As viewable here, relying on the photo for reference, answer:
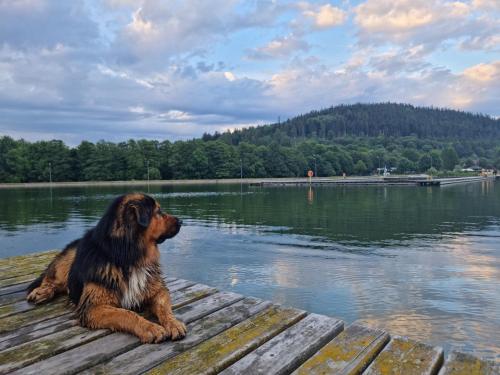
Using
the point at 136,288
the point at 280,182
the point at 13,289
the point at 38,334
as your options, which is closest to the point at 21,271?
the point at 13,289

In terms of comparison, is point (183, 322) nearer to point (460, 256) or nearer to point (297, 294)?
point (297, 294)

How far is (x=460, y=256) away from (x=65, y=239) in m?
17.7

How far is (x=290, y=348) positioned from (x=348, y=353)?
481 mm

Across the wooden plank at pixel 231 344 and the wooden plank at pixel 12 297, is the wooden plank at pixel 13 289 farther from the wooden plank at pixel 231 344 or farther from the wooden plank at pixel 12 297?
the wooden plank at pixel 231 344

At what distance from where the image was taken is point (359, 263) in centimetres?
1410

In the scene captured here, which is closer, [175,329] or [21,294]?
[175,329]

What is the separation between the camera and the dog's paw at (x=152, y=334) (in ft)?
11.4

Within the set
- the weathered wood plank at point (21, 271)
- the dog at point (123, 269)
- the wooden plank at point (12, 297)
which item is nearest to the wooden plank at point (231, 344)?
the dog at point (123, 269)

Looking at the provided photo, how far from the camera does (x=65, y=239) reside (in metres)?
20.1

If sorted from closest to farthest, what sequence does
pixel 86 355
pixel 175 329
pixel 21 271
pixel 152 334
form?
pixel 86 355, pixel 152 334, pixel 175 329, pixel 21 271

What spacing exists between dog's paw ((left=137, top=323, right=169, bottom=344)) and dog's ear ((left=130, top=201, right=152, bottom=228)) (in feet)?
3.15

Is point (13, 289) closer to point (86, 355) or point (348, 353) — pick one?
point (86, 355)

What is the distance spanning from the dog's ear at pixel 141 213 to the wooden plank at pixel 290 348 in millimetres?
1592

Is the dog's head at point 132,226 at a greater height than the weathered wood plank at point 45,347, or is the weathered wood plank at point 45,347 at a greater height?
the dog's head at point 132,226
